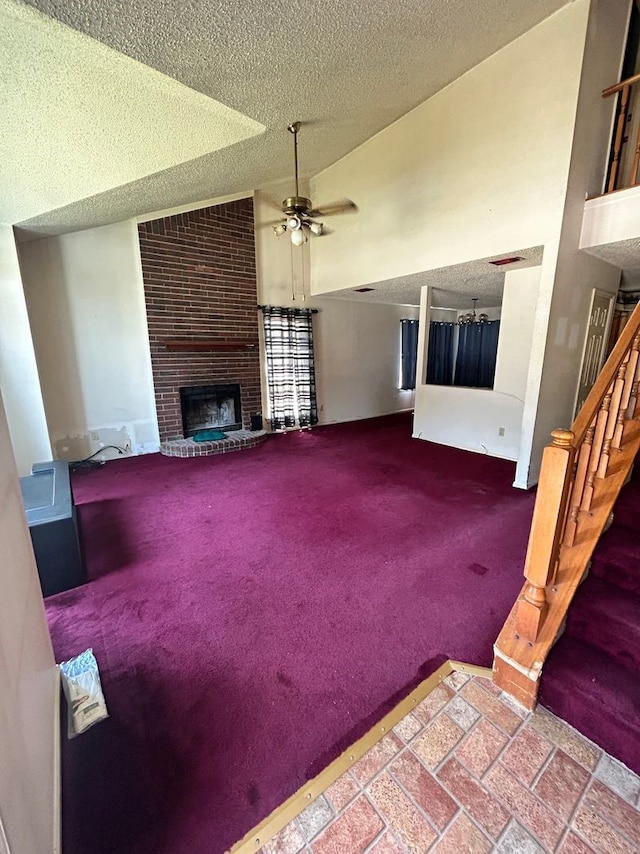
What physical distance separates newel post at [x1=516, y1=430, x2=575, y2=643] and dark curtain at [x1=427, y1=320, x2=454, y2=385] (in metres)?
5.13

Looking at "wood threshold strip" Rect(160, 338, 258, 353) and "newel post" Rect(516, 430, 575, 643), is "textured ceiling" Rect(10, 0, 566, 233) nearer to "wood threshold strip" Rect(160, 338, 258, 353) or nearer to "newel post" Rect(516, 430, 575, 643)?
"wood threshold strip" Rect(160, 338, 258, 353)

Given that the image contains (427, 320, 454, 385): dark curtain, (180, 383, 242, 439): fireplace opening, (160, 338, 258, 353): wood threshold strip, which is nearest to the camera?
(160, 338, 258, 353): wood threshold strip

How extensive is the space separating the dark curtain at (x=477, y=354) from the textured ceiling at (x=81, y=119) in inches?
211

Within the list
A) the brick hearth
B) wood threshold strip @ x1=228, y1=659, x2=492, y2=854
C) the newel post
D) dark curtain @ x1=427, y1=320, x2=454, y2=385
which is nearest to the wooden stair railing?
the newel post

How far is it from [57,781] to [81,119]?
3387 mm

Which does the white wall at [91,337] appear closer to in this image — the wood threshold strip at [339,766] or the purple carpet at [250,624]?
the purple carpet at [250,624]

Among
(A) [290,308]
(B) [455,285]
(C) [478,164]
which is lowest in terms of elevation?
(A) [290,308]

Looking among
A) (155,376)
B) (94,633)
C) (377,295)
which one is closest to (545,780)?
(94,633)

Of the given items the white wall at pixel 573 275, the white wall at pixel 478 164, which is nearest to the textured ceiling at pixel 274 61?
the white wall at pixel 478 164

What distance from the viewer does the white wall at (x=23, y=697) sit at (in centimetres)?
71

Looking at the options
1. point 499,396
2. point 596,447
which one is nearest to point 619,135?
point 499,396

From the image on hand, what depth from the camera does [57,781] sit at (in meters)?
1.09

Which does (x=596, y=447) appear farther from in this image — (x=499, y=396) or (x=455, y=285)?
(x=455, y=285)

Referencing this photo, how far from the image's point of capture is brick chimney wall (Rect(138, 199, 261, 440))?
14.6 feet
